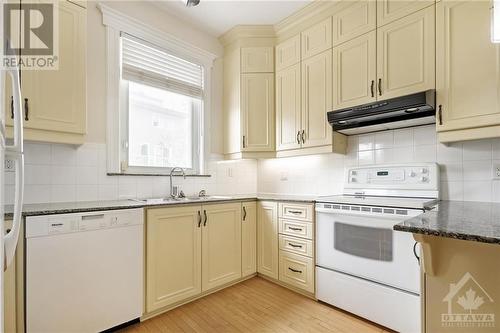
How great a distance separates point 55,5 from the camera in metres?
1.73

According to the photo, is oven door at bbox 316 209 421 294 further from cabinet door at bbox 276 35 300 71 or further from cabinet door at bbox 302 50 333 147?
cabinet door at bbox 276 35 300 71

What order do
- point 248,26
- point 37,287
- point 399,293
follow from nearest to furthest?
1. point 37,287
2. point 399,293
3. point 248,26

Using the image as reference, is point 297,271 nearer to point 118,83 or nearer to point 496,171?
point 496,171

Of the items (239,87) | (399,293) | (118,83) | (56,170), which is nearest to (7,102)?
(56,170)

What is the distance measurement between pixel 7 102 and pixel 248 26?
2.32 metres

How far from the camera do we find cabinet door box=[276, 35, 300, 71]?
107 inches

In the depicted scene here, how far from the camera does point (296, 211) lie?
2.39 meters

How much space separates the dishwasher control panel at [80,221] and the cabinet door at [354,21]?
229 cm

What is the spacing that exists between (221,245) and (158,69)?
188cm

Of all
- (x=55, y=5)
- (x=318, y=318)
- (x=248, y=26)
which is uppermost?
(x=248, y=26)

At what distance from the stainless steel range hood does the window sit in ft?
5.11

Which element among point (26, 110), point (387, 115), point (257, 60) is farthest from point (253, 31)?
point (26, 110)

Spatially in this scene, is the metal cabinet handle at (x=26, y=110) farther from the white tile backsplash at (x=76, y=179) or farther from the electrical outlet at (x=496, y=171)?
the electrical outlet at (x=496, y=171)

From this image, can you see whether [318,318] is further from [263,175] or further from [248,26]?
[248,26]
